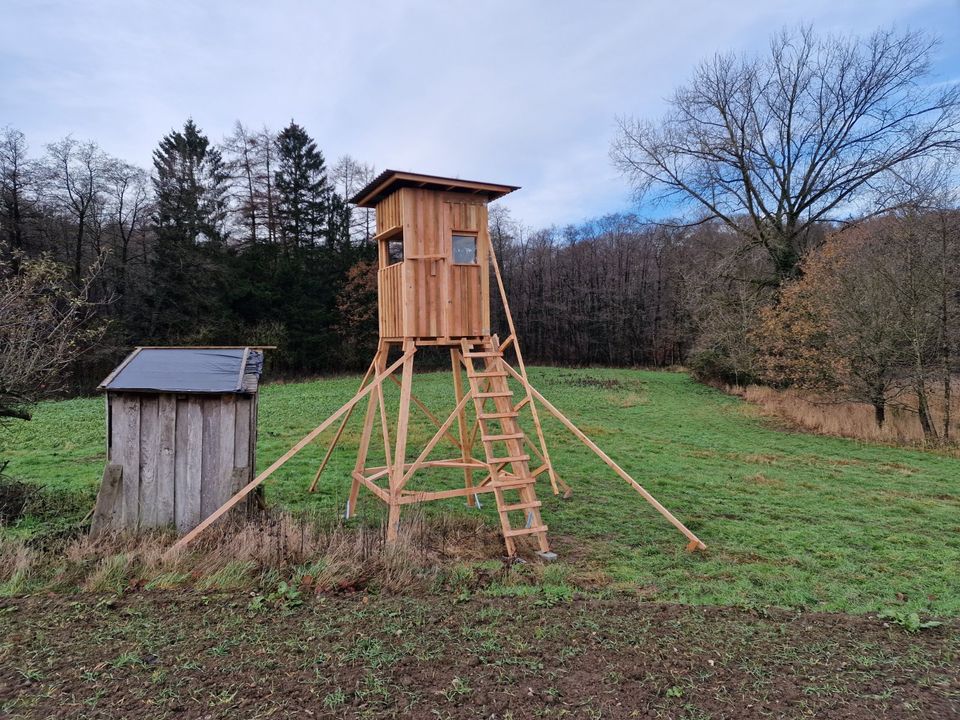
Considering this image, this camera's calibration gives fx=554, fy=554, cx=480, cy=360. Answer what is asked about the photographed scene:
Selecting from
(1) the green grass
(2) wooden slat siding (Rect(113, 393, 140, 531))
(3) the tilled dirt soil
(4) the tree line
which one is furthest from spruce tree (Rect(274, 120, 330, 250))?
(3) the tilled dirt soil

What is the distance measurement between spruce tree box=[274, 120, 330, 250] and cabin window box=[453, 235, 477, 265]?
26.1 meters

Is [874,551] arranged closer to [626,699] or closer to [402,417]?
[626,699]

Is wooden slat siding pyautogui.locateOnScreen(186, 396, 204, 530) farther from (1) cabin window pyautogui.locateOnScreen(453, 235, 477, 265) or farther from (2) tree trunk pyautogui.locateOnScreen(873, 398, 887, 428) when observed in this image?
(2) tree trunk pyautogui.locateOnScreen(873, 398, 887, 428)

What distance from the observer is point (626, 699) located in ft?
10.2

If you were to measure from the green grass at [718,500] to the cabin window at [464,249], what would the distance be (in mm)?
3325

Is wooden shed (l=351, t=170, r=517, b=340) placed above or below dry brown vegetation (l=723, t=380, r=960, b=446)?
above

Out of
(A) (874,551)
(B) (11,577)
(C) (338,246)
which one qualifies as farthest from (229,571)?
(C) (338,246)

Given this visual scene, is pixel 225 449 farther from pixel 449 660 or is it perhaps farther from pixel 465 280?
pixel 465 280

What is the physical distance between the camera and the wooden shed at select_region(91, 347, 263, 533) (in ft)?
17.7

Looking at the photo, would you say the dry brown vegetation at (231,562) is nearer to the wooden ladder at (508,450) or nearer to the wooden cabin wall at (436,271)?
the wooden ladder at (508,450)

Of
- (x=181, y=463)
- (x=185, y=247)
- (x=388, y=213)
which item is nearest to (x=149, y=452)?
(x=181, y=463)

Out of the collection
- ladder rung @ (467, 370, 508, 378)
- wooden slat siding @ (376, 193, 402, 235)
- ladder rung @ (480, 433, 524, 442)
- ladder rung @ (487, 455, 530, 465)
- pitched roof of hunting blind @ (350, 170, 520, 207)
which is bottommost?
ladder rung @ (487, 455, 530, 465)

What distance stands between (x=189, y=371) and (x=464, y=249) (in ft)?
11.4

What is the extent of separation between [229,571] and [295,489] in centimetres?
374
